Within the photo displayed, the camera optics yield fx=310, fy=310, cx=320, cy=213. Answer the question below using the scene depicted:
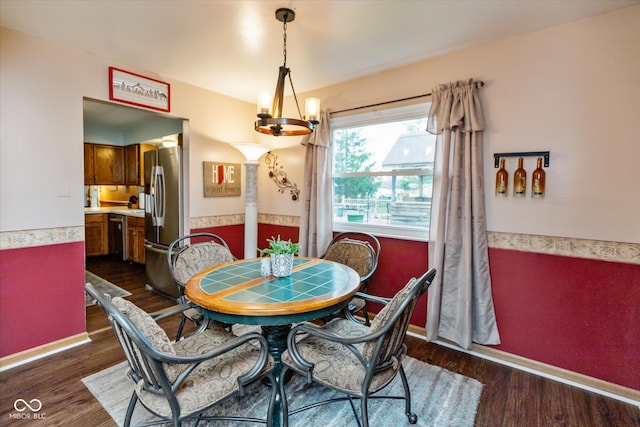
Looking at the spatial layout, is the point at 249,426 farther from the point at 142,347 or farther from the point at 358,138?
the point at 358,138

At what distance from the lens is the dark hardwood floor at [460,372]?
1.85 m

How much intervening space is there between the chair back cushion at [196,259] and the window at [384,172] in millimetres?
1385

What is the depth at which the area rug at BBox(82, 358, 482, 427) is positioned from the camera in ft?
6.01

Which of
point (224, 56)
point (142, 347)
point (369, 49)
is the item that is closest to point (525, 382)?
point (142, 347)

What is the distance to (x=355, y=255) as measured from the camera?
9.22 ft

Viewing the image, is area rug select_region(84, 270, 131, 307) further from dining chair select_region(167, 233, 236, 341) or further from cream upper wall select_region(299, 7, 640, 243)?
cream upper wall select_region(299, 7, 640, 243)

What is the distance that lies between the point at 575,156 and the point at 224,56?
9.57 feet

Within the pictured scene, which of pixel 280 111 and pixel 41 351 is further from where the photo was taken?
pixel 41 351

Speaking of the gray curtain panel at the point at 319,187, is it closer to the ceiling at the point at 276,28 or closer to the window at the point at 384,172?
the window at the point at 384,172

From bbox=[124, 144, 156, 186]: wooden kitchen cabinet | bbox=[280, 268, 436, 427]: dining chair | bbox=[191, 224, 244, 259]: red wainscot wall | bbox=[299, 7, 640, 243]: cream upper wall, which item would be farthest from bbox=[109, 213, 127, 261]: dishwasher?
bbox=[299, 7, 640, 243]: cream upper wall

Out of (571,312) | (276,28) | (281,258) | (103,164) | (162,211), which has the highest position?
(276,28)

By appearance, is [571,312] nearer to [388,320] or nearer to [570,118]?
[570,118]

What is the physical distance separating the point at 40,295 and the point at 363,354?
8.94 feet

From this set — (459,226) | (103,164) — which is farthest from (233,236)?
(103,164)
